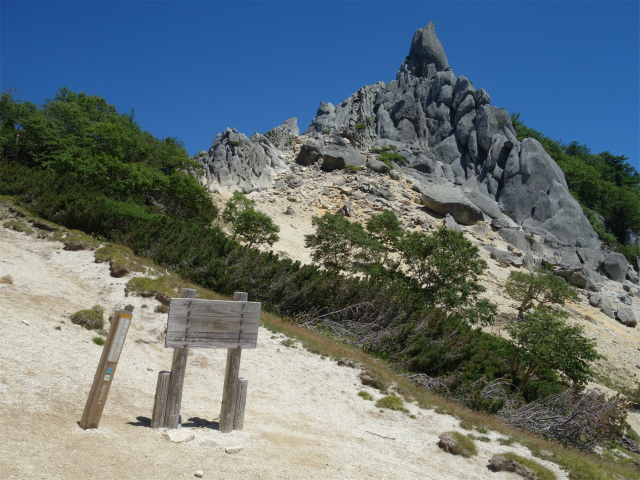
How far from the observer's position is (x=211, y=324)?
18.9 ft

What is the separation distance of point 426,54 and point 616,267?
166ft

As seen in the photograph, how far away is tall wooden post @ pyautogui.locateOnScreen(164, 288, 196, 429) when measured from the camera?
5438 millimetres

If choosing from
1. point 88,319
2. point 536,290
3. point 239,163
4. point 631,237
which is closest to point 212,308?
point 88,319

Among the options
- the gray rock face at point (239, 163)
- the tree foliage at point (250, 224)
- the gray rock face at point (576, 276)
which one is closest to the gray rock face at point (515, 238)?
the gray rock face at point (576, 276)

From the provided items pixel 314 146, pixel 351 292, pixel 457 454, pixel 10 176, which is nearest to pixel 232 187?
pixel 314 146

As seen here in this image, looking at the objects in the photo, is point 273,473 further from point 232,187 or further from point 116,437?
point 232,187

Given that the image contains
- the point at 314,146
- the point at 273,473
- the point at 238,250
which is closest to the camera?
the point at 273,473

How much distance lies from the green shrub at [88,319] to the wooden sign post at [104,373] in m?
4.68

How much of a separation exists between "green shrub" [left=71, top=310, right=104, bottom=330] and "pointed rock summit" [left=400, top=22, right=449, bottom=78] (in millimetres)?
78497

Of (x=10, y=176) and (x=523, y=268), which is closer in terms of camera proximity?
(x=10, y=176)

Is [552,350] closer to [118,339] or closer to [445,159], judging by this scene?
[118,339]

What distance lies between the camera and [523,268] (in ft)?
134

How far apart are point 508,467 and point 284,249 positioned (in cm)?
2665

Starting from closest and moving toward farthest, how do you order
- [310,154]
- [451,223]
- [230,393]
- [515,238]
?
[230,393], [451,223], [515,238], [310,154]
